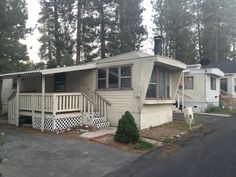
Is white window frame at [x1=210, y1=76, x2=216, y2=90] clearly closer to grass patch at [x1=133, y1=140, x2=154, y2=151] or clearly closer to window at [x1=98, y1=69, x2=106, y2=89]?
window at [x1=98, y1=69, x2=106, y2=89]

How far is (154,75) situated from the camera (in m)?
14.7

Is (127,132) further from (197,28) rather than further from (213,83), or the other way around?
(197,28)

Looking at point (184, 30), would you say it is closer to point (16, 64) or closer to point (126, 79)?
point (16, 64)

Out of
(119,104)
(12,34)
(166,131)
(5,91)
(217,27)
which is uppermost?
(217,27)

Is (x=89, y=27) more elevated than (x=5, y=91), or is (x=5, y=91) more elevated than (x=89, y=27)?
(x=89, y=27)

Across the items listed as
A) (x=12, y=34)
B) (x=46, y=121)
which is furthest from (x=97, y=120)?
(x=12, y=34)

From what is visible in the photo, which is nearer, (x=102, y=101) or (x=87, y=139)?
(x=87, y=139)

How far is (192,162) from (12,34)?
16.4m

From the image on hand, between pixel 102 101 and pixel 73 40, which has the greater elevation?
pixel 73 40

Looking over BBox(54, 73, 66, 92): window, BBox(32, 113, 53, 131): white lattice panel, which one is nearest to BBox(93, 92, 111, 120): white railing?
BBox(32, 113, 53, 131): white lattice panel

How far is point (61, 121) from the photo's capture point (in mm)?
13219

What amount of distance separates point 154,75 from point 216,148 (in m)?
5.48

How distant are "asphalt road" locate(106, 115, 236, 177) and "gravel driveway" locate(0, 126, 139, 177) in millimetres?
535

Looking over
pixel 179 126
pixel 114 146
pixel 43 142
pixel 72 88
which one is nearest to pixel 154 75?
pixel 179 126
